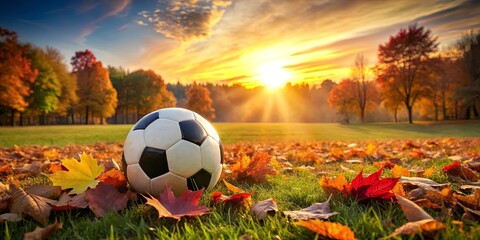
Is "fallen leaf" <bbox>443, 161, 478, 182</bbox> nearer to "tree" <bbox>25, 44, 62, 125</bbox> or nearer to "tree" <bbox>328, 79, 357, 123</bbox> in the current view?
"tree" <bbox>25, 44, 62, 125</bbox>

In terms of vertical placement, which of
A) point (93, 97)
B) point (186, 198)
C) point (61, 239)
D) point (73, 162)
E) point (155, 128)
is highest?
point (93, 97)

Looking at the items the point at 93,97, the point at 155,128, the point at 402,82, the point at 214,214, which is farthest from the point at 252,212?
the point at 93,97

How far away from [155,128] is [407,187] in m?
2.15

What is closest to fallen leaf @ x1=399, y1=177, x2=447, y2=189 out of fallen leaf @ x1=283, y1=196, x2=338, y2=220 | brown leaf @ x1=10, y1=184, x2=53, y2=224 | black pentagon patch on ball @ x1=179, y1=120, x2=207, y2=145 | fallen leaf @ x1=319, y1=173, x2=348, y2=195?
fallen leaf @ x1=319, y1=173, x2=348, y2=195

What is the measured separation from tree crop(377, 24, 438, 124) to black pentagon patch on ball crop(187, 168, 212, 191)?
40.2 metres

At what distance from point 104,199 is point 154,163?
442 mm

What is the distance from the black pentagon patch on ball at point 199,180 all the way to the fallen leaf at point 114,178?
2.26 ft

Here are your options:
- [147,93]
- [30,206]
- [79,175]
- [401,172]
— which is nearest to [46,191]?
[79,175]

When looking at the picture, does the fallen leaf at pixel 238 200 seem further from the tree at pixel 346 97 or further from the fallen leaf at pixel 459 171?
the tree at pixel 346 97

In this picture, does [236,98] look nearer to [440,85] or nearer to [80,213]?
[440,85]

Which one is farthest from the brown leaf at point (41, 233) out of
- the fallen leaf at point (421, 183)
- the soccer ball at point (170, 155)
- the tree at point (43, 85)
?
the tree at point (43, 85)

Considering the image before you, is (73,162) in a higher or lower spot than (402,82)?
lower

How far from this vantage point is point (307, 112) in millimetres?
93375

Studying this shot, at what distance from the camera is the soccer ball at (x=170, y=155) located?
2291 mm
